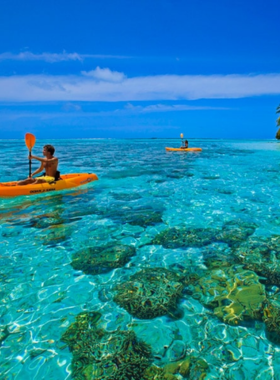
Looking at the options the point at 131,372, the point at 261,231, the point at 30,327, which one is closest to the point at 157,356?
the point at 131,372

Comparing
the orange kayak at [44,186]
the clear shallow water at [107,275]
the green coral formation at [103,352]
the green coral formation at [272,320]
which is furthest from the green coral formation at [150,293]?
the orange kayak at [44,186]

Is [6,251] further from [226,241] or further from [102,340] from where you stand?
[226,241]

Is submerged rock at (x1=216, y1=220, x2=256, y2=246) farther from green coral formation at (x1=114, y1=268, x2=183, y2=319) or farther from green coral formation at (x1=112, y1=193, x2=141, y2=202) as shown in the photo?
green coral formation at (x1=112, y1=193, x2=141, y2=202)

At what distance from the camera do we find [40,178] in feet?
35.2

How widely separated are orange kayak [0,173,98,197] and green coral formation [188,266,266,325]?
802cm

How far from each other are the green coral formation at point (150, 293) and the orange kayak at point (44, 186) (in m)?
7.02

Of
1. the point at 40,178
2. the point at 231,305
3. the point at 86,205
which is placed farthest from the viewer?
the point at 40,178

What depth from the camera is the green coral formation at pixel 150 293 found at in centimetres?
394

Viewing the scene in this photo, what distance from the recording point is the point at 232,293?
14.0ft

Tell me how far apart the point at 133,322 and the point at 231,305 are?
1.61m

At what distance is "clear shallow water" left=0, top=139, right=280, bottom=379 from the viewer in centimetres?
312

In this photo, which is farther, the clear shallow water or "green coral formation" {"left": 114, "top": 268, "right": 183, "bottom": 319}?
"green coral formation" {"left": 114, "top": 268, "right": 183, "bottom": 319}

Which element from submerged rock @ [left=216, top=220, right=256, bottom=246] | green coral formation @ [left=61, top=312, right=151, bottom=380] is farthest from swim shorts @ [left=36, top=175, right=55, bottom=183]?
green coral formation @ [left=61, top=312, right=151, bottom=380]

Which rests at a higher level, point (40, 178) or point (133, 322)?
point (40, 178)
